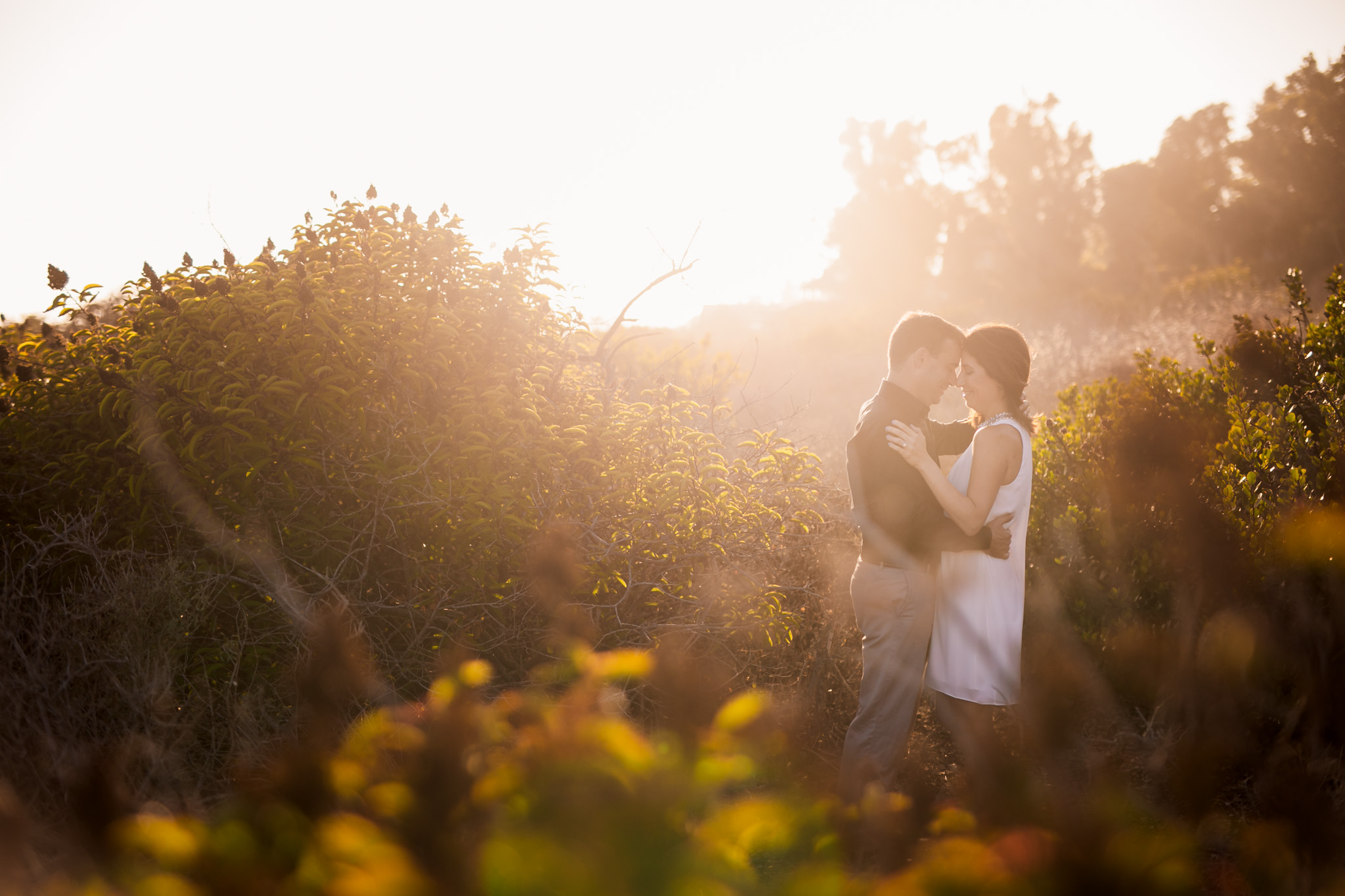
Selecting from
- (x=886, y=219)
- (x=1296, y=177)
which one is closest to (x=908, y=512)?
(x=1296, y=177)

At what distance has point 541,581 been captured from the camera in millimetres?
1133

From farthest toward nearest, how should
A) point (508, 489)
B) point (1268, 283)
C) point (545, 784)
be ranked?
point (1268, 283), point (508, 489), point (545, 784)

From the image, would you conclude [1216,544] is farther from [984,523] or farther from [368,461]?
[368,461]

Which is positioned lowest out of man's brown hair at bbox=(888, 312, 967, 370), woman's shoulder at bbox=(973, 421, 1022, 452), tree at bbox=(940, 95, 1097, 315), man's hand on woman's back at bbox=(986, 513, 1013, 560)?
man's hand on woman's back at bbox=(986, 513, 1013, 560)

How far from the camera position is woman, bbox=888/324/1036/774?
107 inches

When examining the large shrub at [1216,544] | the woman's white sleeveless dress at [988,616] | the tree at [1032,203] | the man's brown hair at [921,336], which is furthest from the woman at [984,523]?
the tree at [1032,203]

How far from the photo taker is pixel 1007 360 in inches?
115

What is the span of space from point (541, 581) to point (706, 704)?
34 centimetres

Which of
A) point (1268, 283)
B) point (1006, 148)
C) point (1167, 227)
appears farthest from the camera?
point (1006, 148)

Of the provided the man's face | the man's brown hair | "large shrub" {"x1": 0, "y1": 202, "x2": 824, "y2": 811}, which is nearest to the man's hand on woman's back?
the man's face

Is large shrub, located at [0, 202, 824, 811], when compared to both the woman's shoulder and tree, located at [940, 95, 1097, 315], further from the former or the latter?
tree, located at [940, 95, 1097, 315]

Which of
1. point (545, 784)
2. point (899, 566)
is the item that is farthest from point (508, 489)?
point (545, 784)

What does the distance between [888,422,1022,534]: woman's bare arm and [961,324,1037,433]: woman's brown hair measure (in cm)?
19

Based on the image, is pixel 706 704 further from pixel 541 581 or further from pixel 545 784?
pixel 541 581
